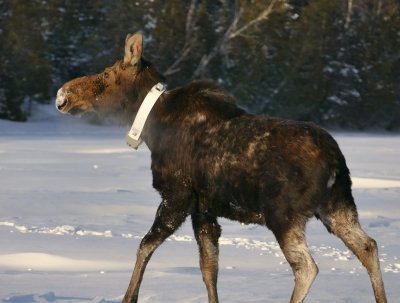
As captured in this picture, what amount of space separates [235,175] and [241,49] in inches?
1789

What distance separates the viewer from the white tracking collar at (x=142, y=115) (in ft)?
24.2

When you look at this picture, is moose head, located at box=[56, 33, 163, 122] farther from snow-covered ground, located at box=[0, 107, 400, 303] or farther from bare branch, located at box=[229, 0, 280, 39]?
bare branch, located at box=[229, 0, 280, 39]

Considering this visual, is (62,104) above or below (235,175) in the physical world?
below

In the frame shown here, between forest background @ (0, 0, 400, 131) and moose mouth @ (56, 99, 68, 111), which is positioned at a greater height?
moose mouth @ (56, 99, 68, 111)

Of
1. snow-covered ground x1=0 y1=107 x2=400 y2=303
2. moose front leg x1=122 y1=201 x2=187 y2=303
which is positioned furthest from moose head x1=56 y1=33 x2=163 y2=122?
snow-covered ground x1=0 y1=107 x2=400 y2=303

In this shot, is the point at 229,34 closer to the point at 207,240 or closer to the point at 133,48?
the point at 133,48

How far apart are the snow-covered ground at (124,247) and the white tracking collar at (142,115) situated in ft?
4.05

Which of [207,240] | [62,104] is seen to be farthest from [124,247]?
[207,240]

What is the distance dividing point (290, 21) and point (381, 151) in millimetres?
22490

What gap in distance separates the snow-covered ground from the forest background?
1065 inches

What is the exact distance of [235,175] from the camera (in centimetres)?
662

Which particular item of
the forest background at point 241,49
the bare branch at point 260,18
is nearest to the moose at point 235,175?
the forest background at point 241,49

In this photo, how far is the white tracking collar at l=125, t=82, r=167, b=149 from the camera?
7391 millimetres

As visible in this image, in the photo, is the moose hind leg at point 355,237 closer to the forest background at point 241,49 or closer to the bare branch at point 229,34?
the forest background at point 241,49
